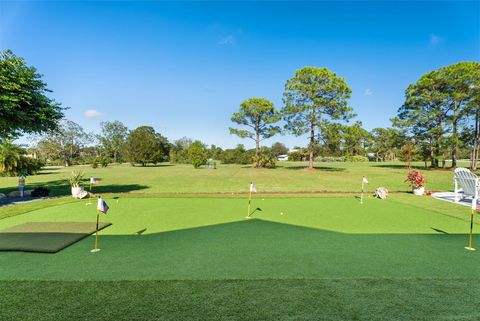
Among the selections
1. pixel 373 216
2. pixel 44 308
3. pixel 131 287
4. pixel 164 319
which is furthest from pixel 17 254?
pixel 373 216

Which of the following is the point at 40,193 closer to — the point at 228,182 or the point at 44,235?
the point at 44,235

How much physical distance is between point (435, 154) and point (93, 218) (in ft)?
139

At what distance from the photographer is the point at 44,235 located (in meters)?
6.20

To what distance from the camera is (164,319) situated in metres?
2.95

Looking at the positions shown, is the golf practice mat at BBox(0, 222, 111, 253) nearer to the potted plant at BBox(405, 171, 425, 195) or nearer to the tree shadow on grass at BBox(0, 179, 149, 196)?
the tree shadow on grass at BBox(0, 179, 149, 196)

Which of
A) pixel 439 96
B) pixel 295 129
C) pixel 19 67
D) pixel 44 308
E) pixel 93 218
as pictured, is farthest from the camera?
pixel 295 129

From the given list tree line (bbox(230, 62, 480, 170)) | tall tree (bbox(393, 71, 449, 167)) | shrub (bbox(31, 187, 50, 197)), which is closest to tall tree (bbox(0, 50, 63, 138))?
shrub (bbox(31, 187, 50, 197))

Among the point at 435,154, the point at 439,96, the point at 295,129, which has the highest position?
the point at 439,96

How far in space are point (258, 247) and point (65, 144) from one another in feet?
259

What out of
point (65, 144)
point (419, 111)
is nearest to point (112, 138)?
point (65, 144)

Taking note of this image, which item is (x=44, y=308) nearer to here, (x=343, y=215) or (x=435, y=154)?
(x=343, y=215)

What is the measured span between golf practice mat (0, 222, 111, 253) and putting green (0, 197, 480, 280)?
0.27 m

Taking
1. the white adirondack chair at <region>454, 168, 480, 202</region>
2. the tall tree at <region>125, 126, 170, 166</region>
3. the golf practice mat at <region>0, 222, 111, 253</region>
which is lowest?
the golf practice mat at <region>0, 222, 111, 253</region>

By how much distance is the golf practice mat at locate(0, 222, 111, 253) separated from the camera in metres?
5.34
